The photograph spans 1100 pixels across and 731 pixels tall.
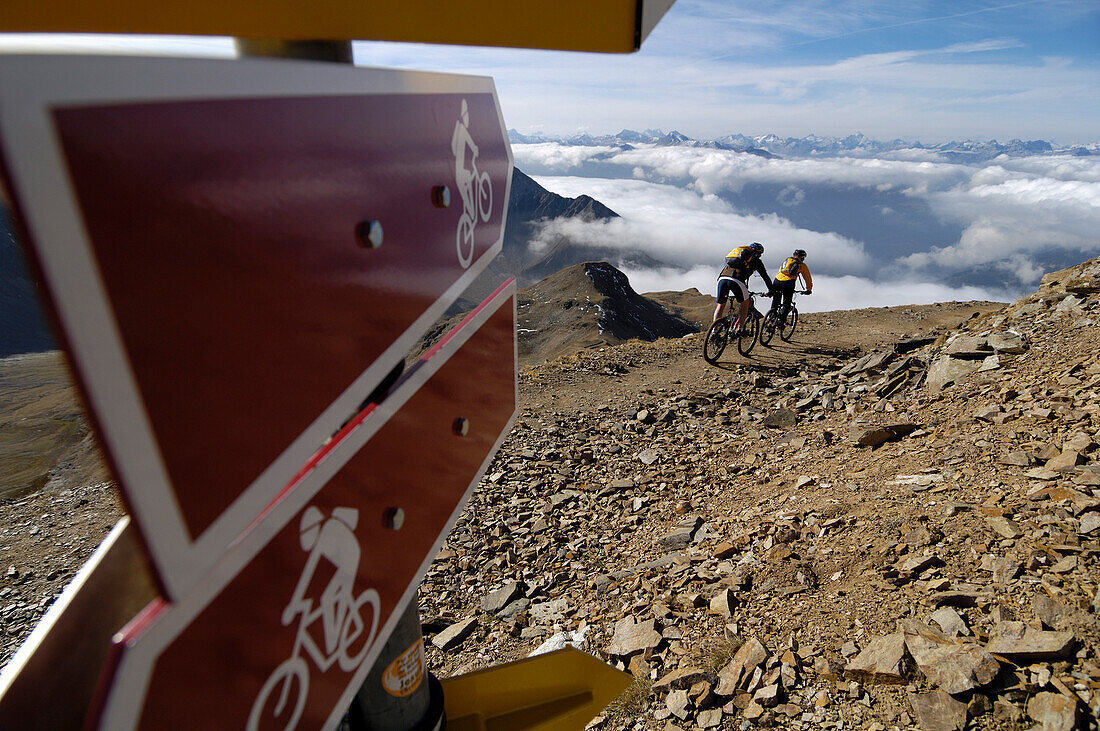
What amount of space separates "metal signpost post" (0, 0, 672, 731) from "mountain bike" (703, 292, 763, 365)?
8.90 meters

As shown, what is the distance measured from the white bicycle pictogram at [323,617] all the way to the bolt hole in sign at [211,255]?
0.38 ft

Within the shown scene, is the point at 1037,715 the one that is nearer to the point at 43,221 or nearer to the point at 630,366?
the point at 43,221

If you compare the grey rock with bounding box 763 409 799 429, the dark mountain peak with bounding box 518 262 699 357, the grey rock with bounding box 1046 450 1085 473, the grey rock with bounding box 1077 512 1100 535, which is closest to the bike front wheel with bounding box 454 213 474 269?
the grey rock with bounding box 1077 512 1100 535

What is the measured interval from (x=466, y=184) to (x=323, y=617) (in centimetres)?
76

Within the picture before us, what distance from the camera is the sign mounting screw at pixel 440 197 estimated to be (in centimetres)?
Result: 91

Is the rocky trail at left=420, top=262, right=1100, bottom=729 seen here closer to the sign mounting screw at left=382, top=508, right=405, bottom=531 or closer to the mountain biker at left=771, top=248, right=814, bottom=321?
the sign mounting screw at left=382, top=508, right=405, bottom=531

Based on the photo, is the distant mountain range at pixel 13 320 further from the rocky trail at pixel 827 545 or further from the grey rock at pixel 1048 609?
the grey rock at pixel 1048 609

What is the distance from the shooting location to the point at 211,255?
49cm

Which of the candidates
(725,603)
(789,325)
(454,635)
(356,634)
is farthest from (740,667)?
(789,325)

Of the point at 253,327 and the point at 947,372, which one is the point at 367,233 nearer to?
the point at 253,327

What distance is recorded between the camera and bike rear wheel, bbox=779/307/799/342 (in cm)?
1098

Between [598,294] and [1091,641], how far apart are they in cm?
5096

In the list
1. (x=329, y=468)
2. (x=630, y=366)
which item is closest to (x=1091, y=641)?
(x=329, y=468)

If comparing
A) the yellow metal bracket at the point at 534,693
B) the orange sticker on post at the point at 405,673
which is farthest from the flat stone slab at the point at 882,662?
the orange sticker on post at the point at 405,673
